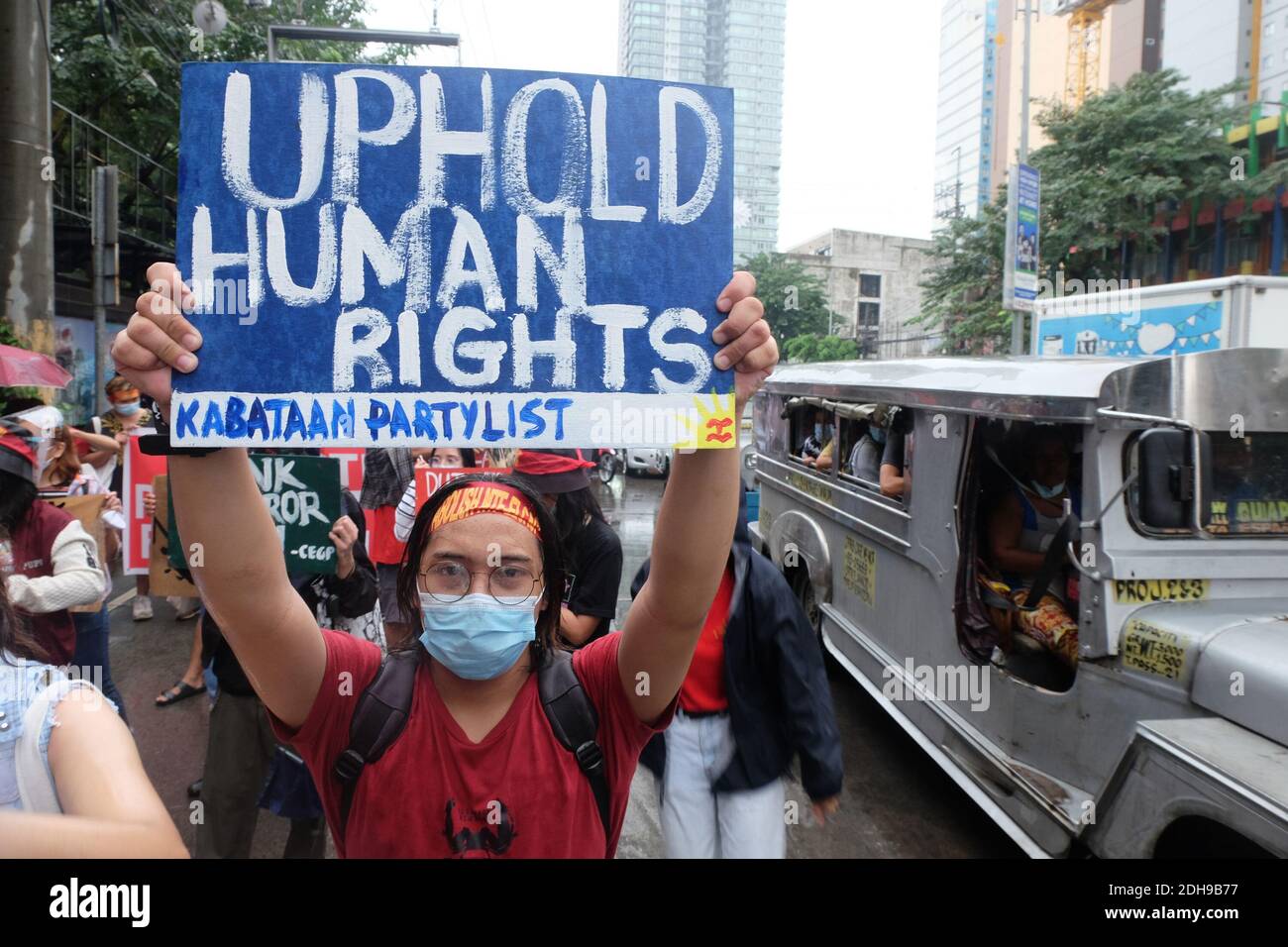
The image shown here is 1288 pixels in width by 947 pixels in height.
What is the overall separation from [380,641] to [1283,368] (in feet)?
12.5

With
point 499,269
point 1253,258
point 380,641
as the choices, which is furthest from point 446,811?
point 1253,258

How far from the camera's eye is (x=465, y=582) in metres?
1.76

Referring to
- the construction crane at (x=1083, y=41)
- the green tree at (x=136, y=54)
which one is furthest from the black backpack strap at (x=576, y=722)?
the construction crane at (x=1083, y=41)

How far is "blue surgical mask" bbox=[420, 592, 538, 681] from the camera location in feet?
5.63

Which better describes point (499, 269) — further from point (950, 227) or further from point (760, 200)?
point (760, 200)

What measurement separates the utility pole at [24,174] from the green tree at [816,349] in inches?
1014

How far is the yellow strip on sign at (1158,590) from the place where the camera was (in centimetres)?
330

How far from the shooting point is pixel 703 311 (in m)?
1.49

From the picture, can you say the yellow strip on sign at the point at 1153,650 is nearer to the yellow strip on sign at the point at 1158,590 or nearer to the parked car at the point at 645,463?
the yellow strip on sign at the point at 1158,590

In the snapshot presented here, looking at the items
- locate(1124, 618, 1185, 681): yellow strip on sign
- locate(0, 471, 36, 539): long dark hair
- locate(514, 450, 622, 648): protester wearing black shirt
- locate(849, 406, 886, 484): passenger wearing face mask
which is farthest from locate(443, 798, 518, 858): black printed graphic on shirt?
locate(849, 406, 886, 484): passenger wearing face mask

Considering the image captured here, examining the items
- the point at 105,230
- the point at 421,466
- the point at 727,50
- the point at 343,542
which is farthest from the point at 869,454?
the point at 727,50

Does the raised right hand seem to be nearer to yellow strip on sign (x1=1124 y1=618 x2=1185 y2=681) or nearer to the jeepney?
the jeepney

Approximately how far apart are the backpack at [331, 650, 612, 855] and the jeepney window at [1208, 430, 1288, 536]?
2.85 meters

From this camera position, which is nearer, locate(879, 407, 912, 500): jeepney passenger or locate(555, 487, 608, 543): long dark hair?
locate(555, 487, 608, 543): long dark hair
